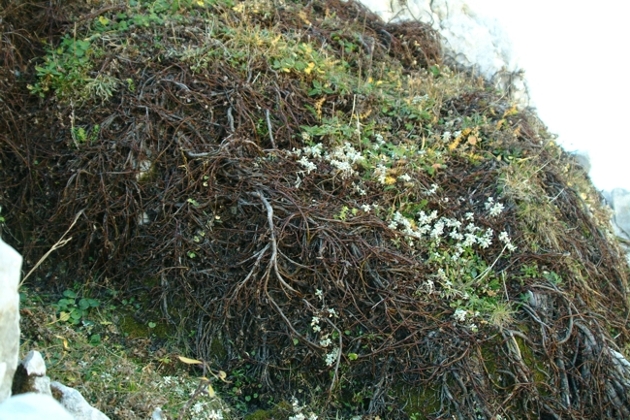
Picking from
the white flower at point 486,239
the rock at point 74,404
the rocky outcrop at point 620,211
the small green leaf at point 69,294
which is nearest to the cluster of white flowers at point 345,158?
the white flower at point 486,239

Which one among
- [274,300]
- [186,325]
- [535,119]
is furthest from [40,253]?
[535,119]

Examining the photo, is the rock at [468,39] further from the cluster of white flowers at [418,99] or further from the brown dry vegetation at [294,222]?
the brown dry vegetation at [294,222]

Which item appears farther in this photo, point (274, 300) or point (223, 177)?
point (223, 177)

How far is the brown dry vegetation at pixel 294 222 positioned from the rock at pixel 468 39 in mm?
1972

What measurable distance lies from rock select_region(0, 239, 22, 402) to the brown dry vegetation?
1.99 m

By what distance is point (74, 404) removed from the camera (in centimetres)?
346

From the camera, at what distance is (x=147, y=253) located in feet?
17.0

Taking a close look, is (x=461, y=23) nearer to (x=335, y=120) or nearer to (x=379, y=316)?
(x=335, y=120)

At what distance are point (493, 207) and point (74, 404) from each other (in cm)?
363

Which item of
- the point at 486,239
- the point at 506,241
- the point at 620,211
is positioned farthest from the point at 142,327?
the point at 620,211

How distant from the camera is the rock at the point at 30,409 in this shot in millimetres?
2777

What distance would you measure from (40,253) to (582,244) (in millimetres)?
4468

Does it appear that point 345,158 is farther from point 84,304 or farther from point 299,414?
point 84,304

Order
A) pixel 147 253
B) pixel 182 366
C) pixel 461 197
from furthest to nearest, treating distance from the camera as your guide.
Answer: pixel 461 197
pixel 147 253
pixel 182 366
